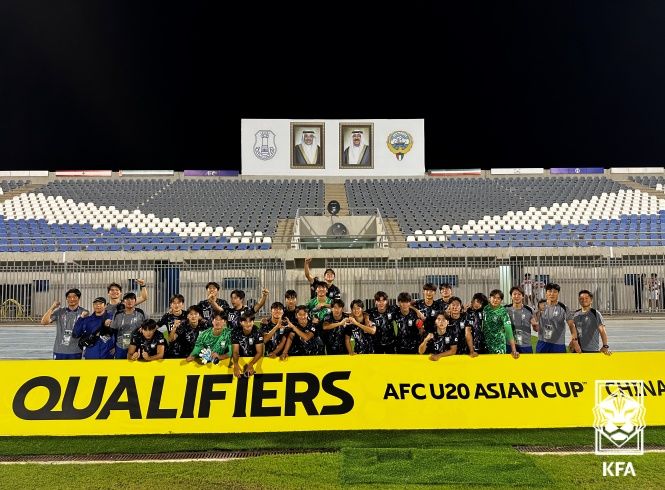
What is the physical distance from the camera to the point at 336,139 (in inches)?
1277

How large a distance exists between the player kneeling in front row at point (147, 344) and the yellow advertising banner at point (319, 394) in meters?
0.13

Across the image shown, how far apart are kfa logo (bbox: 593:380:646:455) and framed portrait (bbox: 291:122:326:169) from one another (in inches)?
→ 1094

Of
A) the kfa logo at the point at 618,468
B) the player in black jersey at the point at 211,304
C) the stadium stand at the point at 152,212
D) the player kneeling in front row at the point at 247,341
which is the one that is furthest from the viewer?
the stadium stand at the point at 152,212

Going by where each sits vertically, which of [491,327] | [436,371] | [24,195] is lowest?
[436,371]

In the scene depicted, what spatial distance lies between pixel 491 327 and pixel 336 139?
26.9 metres

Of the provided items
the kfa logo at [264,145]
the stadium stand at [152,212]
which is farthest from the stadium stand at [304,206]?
the kfa logo at [264,145]

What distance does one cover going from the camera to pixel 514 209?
28375 millimetres

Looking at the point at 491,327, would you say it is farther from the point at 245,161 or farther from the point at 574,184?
the point at 574,184

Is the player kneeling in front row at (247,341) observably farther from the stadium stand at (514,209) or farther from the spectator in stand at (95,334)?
the stadium stand at (514,209)

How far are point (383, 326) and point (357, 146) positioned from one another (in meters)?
27.0

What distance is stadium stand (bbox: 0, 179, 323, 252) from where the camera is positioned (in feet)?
74.6

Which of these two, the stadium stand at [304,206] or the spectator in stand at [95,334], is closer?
the spectator in stand at [95,334]

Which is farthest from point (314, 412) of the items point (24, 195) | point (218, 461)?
point (24, 195)

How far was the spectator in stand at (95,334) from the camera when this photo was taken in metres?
6.88
